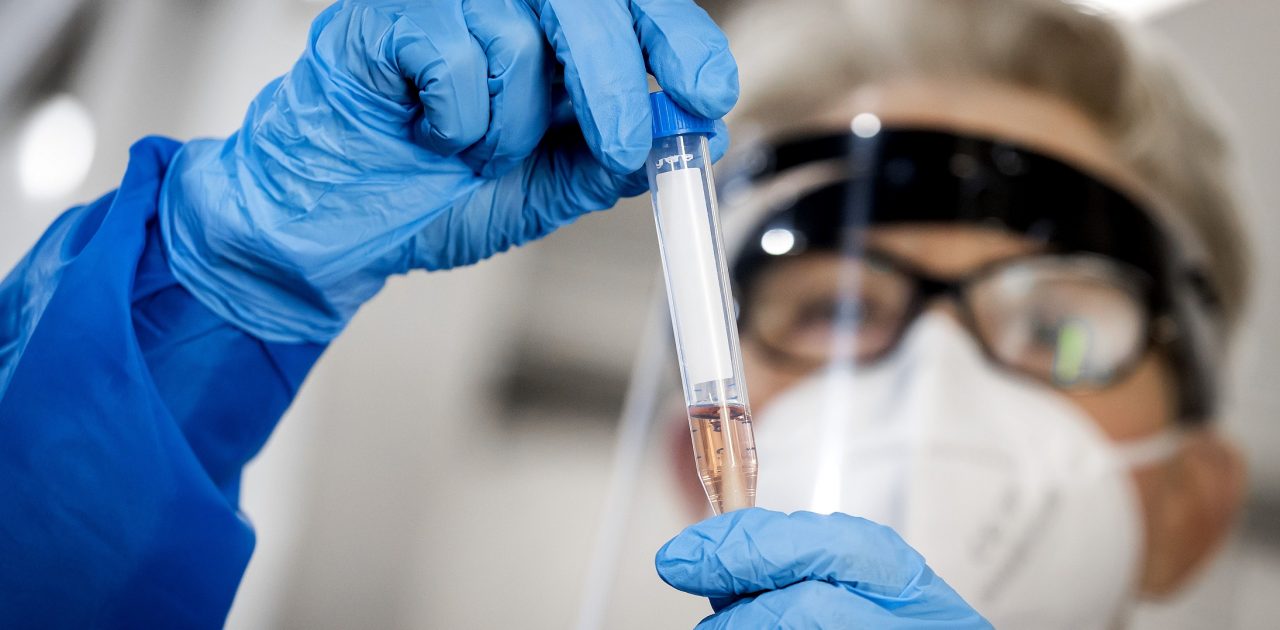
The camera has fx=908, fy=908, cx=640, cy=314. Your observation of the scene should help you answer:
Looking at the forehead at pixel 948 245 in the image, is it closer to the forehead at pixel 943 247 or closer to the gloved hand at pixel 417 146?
the forehead at pixel 943 247

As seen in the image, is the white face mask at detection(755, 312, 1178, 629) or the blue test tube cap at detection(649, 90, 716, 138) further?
the white face mask at detection(755, 312, 1178, 629)

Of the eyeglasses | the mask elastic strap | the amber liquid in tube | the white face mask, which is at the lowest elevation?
the amber liquid in tube

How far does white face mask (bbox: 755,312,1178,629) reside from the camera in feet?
3.59

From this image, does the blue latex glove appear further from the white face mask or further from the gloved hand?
the white face mask

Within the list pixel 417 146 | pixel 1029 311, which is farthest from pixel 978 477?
pixel 417 146

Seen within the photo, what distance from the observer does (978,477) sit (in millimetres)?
1108

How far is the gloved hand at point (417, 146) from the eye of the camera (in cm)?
65

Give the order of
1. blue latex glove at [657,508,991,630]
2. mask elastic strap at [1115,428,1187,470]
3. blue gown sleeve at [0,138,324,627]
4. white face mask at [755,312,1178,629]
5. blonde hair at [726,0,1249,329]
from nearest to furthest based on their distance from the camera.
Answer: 1. blue latex glove at [657,508,991,630]
2. blue gown sleeve at [0,138,324,627]
3. white face mask at [755,312,1178,629]
4. mask elastic strap at [1115,428,1187,470]
5. blonde hair at [726,0,1249,329]

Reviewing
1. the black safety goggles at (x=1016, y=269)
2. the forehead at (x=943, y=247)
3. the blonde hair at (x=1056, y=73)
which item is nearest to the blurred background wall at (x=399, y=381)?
the blonde hair at (x=1056, y=73)

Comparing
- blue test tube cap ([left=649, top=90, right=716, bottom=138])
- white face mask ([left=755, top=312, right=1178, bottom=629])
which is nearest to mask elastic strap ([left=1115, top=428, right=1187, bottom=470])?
white face mask ([left=755, top=312, right=1178, bottom=629])

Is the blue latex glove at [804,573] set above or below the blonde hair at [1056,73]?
below

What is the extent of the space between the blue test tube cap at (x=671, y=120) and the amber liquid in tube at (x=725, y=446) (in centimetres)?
19

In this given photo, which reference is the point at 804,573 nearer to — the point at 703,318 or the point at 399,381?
the point at 703,318

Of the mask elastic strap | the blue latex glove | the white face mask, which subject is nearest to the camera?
the blue latex glove
